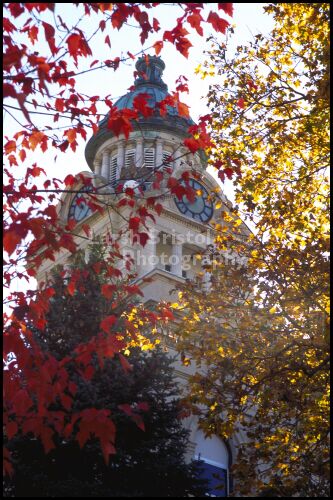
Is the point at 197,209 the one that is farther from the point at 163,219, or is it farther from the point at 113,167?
the point at 113,167

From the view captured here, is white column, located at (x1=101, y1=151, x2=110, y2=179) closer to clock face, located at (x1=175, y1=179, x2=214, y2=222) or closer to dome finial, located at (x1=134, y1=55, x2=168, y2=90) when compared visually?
dome finial, located at (x1=134, y1=55, x2=168, y2=90)

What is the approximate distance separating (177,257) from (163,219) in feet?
6.17

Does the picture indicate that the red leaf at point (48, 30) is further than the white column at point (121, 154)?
No

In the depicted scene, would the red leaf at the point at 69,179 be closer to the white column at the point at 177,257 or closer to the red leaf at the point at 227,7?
the red leaf at the point at 227,7

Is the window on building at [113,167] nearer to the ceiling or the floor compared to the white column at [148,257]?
nearer to the ceiling

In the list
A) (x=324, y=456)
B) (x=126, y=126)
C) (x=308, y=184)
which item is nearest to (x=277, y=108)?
(x=308, y=184)

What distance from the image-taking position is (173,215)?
3656 cm

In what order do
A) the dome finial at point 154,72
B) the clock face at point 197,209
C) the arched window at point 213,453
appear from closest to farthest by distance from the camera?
the arched window at point 213,453, the clock face at point 197,209, the dome finial at point 154,72

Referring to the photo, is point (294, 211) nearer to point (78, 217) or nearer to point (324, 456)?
point (324, 456)

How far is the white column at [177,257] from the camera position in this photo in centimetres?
3616

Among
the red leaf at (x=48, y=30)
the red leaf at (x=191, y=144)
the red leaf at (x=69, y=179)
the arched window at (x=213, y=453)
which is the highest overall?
the red leaf at (x=48, y=30)

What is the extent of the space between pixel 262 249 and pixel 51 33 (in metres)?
6.11

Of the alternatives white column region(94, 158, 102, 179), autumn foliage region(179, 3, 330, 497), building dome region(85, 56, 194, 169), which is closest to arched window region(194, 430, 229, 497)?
autumn foliage region(179, 3, 330, 497)

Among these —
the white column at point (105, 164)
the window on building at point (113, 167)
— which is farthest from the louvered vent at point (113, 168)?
the white column at point (105, 164)
